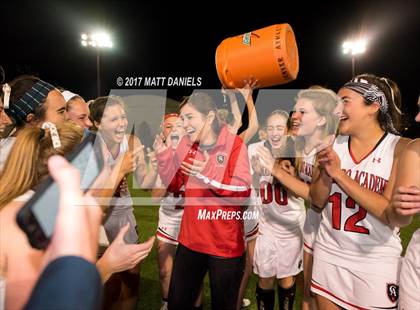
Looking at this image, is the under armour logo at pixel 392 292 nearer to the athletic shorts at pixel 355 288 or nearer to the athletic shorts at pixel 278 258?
the athletic shorts at pixel 355 288

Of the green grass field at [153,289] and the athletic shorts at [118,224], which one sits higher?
the athletic shorts at [118,224]

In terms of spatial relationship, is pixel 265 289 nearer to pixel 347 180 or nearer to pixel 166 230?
pixel 166 230

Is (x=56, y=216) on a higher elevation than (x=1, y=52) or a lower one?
lower

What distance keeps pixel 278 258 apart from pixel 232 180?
135cm

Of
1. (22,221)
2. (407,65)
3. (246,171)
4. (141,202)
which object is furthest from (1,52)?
(22,221)

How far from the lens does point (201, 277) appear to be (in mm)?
3211

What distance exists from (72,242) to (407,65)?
29941 millimetres

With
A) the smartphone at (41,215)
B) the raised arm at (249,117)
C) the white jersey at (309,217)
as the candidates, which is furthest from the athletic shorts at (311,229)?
the smartphone at (41,215)

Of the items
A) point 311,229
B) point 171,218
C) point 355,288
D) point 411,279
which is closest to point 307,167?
point 311,229

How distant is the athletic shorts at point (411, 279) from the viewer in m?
2.07

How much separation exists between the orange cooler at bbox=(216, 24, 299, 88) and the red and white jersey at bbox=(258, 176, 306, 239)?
1.22 metres

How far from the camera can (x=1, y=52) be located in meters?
29.2

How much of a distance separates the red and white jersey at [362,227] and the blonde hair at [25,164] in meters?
1.90
